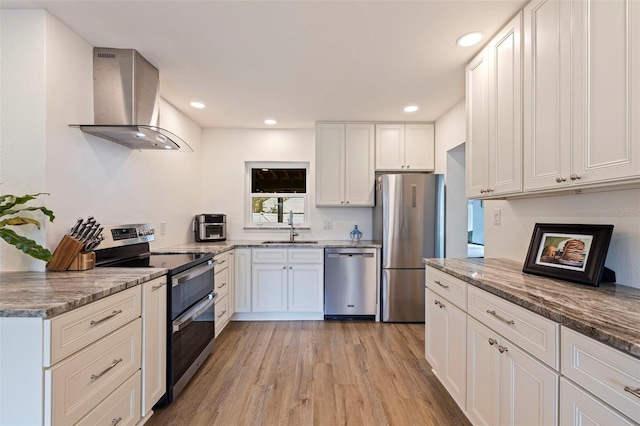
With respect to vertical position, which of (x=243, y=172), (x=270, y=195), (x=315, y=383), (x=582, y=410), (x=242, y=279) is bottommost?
(x=315, y=383)

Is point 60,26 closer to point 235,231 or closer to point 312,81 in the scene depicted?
point 312,81

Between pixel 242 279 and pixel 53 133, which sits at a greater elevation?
pixel 53 133

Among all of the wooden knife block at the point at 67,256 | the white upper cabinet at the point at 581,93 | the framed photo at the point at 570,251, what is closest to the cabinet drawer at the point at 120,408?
the wooden knife block at the point at 67,256

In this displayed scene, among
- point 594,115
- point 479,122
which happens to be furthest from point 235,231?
point 594,115

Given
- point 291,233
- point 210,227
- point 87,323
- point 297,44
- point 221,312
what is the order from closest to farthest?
point 87,323 → point 297,44 → point 221,312 → point 210,227 → point 291,233

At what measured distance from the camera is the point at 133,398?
1.46 meters

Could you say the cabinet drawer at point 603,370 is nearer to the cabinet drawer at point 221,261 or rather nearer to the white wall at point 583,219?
the white wall at point 583,219

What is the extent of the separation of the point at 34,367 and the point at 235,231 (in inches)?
112

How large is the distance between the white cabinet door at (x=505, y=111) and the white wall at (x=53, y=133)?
271cm

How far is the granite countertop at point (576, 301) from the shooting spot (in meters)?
0.77

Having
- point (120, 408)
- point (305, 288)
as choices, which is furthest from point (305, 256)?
point (120, 408)

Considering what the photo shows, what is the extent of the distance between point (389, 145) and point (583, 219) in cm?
231

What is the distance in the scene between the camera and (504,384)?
1.21 meters

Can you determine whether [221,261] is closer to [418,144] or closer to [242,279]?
[242,279]
